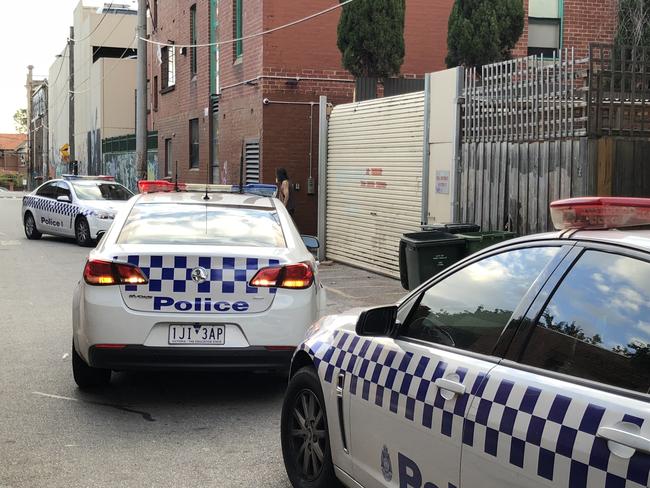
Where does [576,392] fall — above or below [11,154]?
below

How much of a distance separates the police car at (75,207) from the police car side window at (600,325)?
635 inches

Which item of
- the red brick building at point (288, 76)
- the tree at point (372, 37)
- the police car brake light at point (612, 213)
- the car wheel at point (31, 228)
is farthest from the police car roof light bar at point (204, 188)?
the car wheel at point (31, 228)

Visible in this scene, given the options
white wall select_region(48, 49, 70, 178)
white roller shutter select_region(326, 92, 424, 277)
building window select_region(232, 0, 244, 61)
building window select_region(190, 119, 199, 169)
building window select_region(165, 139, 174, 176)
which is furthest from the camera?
white wall select_region(48, 49, 70, 178)

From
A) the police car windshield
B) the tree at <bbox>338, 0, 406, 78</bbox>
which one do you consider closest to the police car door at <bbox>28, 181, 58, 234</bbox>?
the police car windshield

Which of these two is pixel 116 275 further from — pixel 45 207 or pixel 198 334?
pixel 45 207

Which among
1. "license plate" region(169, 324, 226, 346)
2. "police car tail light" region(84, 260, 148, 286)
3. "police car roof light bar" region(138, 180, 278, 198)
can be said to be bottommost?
"license plate" region(169, 324, 226, 346)

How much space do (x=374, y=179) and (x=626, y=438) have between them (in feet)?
39.9

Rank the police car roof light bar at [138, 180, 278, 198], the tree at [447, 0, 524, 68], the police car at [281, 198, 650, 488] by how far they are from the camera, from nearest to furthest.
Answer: the police car at [281, 198, 650, 488] → the police car roof light bar at [138, 180, 278, 198] → the tree at [447, 0, 524, 68]

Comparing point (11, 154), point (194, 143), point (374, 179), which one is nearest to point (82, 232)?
point (194, 143)

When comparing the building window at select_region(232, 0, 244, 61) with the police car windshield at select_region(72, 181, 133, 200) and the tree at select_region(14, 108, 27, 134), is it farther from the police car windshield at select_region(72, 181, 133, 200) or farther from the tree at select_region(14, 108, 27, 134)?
the tree at select_region(14, 108, 27, 134)

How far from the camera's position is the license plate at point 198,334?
18.9 ft

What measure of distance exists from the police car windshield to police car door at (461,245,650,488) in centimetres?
1747

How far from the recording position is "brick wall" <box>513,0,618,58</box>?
62.1ft

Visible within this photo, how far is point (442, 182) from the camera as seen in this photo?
11.9 m
